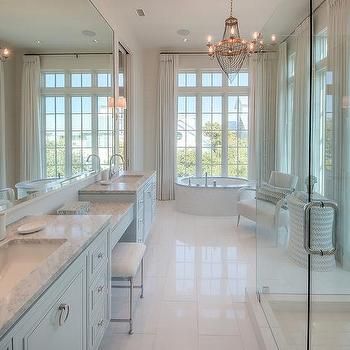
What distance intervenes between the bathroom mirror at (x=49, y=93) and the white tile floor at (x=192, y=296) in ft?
4.31

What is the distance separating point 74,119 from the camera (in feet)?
12.0

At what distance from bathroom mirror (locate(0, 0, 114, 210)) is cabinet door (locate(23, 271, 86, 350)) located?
35.7 inches

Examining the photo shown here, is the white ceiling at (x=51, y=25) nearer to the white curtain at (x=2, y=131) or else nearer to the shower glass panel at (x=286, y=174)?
the white curtain at (x=2, y=131)

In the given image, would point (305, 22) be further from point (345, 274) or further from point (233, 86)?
point (233, 86)

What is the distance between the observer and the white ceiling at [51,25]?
2.31 metres

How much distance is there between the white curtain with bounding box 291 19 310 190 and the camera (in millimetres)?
3520

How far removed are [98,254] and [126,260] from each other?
662 mm

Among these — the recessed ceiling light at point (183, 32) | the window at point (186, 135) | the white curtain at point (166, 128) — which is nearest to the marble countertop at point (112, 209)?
the recessed ceiling light at point (183, 32)

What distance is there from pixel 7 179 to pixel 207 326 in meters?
1.85

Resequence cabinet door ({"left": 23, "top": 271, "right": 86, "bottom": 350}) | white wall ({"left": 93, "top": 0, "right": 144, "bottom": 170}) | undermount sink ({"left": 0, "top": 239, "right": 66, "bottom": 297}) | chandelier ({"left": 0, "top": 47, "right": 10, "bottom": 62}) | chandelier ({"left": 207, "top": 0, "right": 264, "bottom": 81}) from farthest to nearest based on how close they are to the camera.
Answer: white wall ({"left": 93, "top": 0, "right": 144, "bottom": 170}) → chandelier ({"left": 207, "top": 0, "right": 264, "bottom": 81}) → chandelier ({"left": 0, "top": 47, "right": 10, "bottom": 62}) → undermount sink ({"left": 0, "top": 239, "right": 66, "bottom": 297}) → cabinet door ({"left": 23, "top": 271, "right": 86, "bottom": 350})

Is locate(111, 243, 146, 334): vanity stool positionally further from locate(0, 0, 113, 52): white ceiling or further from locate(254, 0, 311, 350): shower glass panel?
locate(0, 0, 113, 52): white ceiling

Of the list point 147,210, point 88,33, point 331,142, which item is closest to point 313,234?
point 331,142

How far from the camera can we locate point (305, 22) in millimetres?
3697

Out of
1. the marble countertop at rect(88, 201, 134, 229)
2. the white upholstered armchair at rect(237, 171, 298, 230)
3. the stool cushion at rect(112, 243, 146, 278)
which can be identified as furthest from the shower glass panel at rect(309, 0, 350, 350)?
the marble countertop at rect(88, 201, 134, 229)
